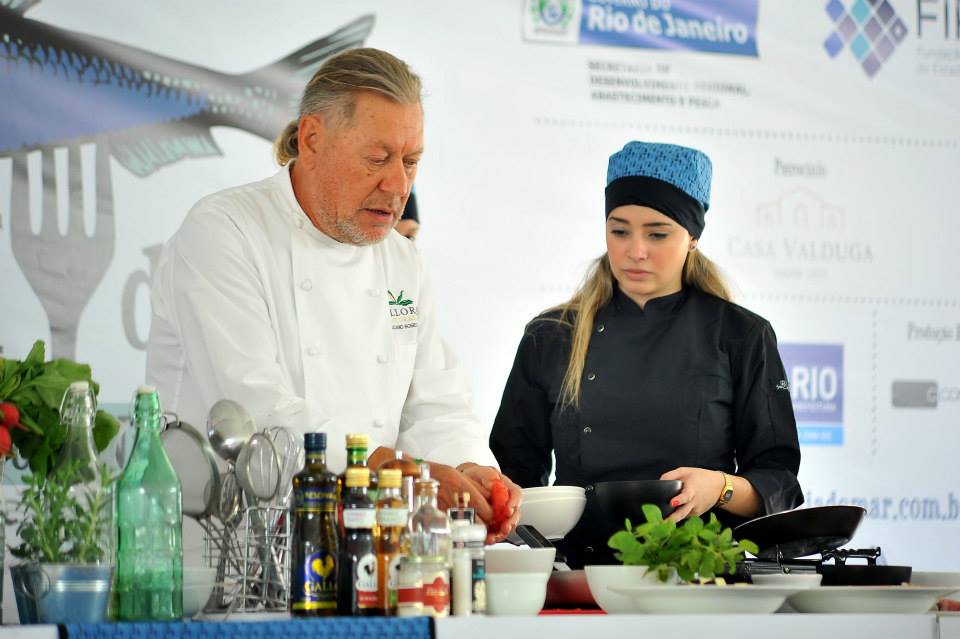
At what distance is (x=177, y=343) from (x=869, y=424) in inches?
92.1

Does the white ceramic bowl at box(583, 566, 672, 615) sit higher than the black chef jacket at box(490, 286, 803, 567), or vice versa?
the black chef jacket at box(490, 286, 803, 567)

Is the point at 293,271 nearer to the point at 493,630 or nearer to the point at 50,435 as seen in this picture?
the point at 50,435

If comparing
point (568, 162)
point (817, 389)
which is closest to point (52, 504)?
point (568, 162)

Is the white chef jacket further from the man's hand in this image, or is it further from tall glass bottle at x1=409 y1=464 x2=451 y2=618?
tall glass bottle at x1=409 y1=464 x2=451 y2=618

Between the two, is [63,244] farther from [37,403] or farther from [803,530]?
[803,530]

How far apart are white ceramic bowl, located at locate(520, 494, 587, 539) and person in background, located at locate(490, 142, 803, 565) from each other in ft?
1.84

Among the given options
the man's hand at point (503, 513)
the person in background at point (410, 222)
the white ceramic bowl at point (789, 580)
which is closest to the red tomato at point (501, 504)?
the man's hand at point (503, 513)

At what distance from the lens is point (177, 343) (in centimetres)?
222

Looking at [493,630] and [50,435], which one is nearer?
Answer: [493,630]

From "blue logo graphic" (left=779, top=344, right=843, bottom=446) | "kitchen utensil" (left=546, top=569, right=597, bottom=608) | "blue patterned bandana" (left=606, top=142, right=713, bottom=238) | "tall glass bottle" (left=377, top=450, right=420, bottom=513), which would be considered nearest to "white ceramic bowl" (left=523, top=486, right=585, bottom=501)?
"kitchen utensil" (left=546, top=569, right=597, bottom=608)

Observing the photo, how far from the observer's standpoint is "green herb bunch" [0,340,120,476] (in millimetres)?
1406

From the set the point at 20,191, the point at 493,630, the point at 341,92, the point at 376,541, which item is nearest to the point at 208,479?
the point at 376,541

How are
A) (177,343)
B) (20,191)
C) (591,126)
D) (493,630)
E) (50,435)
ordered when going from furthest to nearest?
(591,126) → (20,191) → (177,343) → (50,435) → (493,630)

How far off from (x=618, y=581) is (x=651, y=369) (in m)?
1.04
